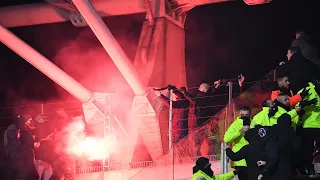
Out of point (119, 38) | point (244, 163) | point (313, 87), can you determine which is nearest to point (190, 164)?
point (244, 163)

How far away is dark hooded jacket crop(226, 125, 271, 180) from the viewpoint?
8719 mm

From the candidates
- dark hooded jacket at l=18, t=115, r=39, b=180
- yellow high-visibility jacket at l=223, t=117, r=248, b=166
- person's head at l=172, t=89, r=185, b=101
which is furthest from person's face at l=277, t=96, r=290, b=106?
dark hooded jacket at l=18, t=115, r=39, b=180

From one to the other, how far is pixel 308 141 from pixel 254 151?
1.21 m

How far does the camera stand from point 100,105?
14578mm

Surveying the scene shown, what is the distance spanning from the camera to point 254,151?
884 cm

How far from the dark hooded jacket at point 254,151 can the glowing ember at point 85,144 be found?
16.6 ft

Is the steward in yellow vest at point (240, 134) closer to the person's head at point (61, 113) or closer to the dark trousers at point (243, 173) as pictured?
the dark trousers at point (243, 173)

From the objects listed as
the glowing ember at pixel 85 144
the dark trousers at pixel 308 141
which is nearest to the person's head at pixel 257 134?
the dark trousers at pixel 308 141

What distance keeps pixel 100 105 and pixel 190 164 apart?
12.3 feet

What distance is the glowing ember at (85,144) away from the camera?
13742 mm

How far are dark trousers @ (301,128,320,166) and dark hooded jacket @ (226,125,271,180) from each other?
102cm

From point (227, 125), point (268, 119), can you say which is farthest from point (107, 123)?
point (268, 119)

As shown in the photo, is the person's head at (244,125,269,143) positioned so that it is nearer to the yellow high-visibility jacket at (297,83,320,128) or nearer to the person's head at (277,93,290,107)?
the person's head at (277,93,290,107)

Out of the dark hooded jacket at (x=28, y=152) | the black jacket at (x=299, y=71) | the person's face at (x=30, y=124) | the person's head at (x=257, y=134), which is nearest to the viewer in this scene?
the person's head at (x=257, y=134)
